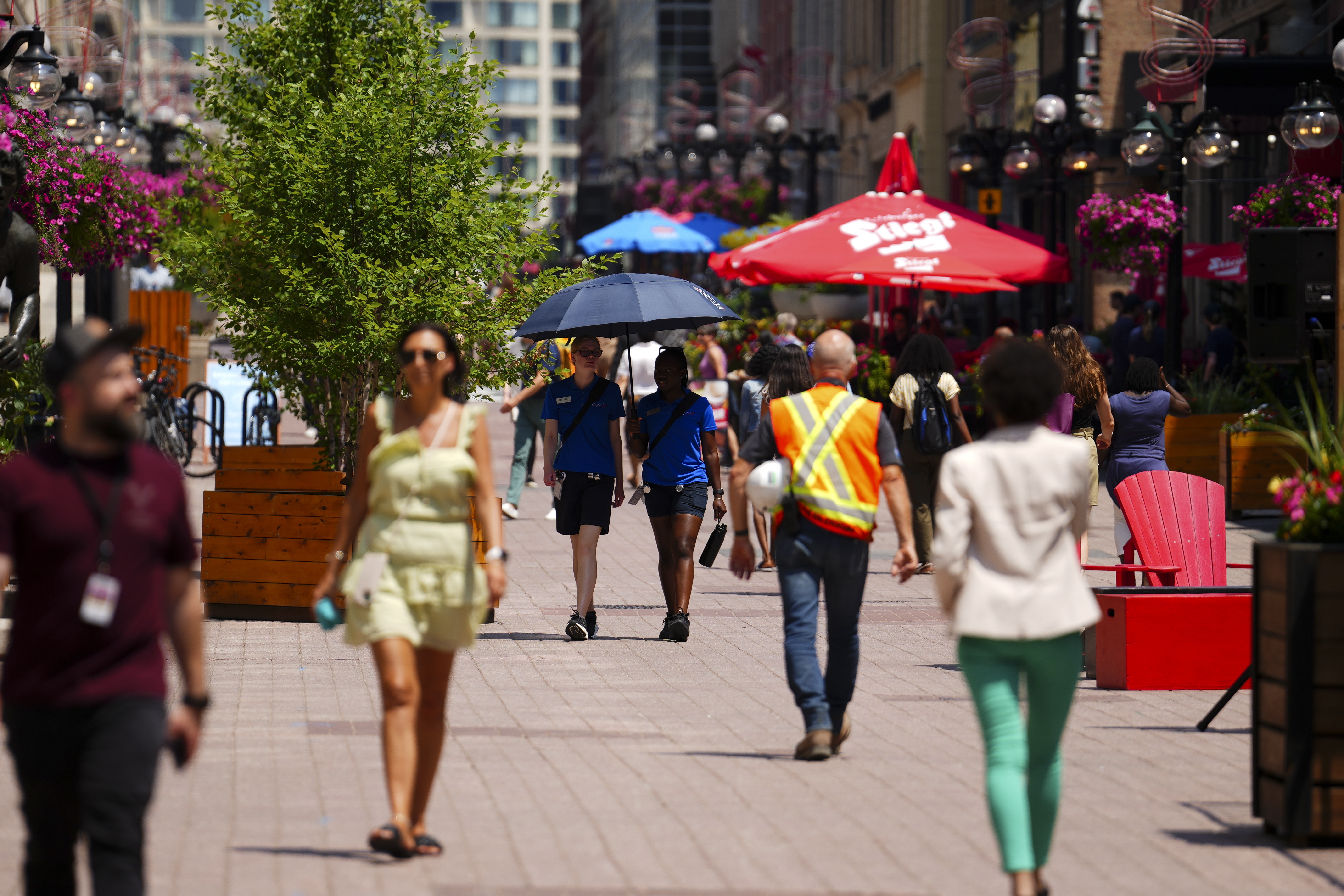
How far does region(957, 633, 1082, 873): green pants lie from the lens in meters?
5.39

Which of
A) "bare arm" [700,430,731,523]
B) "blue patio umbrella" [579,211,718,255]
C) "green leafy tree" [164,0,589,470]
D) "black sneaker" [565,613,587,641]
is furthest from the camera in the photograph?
"blue patio umbrella" [579,211,718,255]

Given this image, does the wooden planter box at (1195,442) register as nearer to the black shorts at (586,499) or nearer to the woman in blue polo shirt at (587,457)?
the woman in blue polo shirt at (587,457)

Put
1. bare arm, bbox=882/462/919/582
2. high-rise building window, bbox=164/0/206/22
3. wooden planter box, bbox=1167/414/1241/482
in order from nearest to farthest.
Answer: bare arm, bbox=882/462/919/582 → wooden planter box, bbox=1167/414/1241/482 → high-rise building window, bbox=164/0/206/22

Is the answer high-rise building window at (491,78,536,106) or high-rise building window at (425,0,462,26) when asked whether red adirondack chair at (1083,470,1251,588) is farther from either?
high-rise building window at (491,78,536,106)

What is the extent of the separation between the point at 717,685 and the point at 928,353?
441 centimetres

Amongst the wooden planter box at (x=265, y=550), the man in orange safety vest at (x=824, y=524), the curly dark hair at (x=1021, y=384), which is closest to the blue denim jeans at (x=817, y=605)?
the man in orange safety vest at (x=824, y=524)

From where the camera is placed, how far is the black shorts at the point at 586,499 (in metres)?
11.3

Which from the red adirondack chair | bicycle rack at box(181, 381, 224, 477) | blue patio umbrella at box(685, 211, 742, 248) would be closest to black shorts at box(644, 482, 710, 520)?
the red adirondack chair

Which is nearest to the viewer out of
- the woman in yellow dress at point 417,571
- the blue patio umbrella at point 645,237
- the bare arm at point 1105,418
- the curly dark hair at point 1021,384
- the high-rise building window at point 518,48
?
the curly dark hair at point 1021,384

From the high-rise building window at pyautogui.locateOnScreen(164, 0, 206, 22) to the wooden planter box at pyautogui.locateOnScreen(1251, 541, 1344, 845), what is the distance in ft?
507

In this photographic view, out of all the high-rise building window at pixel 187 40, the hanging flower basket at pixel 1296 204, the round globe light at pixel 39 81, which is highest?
the high-rise building window at pixel 187 40

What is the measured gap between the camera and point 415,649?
614 cm

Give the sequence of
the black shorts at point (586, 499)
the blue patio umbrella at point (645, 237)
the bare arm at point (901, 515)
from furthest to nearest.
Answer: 1. the blue patio umbrella at point (645, 237)
2. the black shorts at point (586, 499)
3. the bare arm at point (901, 515)

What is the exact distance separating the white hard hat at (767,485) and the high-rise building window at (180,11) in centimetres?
15302
